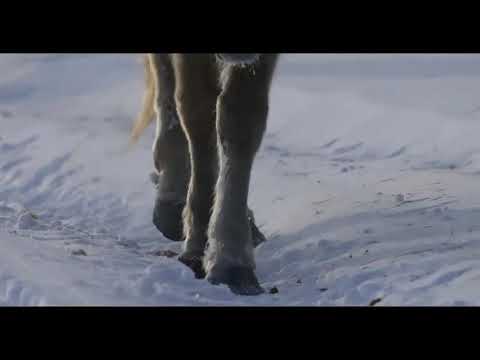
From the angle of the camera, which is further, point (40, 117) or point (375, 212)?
point (40, 117)

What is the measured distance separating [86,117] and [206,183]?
4.03 metres

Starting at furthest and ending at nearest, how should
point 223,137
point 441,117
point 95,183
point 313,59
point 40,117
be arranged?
point 313,59, point 40,117, point 441,117, point 95,183, point 223,137

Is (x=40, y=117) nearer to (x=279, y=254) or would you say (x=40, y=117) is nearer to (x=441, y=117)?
(x=441, y=117)

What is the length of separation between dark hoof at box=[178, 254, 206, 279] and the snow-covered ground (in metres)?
0.09

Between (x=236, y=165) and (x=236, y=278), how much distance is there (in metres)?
0.52

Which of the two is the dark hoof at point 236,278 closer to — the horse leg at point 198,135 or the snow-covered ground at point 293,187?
the snow-covered ground at point 293,187

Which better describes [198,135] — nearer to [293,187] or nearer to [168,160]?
[168,160]

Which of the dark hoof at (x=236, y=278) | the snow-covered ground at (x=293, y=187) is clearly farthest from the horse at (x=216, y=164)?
the snow-covered ground at (x=293, y=187)

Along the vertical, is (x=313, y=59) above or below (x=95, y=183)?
below

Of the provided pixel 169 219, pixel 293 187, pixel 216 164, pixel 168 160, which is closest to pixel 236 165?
pixel 216 164

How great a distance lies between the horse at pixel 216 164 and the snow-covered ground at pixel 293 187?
13 cm

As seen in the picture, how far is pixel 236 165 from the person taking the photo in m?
4.61

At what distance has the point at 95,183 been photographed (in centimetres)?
665
